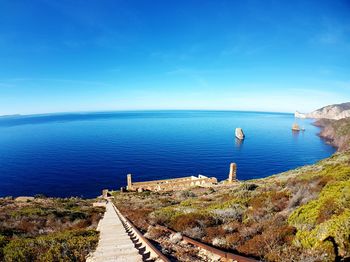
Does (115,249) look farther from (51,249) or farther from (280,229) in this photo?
(280,229)

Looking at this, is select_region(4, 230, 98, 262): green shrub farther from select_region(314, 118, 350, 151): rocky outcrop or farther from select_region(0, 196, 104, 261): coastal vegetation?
select_region(314, 118, 350, 151): rocky outcrop

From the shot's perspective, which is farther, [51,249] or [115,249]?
[51,249]

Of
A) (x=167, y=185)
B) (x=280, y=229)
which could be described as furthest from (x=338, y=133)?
(x=280, y=229)

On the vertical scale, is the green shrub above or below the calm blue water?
above

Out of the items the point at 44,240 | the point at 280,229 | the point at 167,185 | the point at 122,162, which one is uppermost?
the point at 280,229

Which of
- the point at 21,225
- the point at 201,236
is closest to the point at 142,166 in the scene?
the point at 21,225

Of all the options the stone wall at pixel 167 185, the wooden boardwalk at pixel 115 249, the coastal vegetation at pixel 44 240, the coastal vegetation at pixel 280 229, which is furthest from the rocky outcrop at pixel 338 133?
the coastal vegetation at pixel 44 240

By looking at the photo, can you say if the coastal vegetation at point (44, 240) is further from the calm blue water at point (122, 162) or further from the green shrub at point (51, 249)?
the calm blue water at point (122, 162)

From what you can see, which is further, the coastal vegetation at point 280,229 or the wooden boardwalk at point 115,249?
the wooden boardwalk at point 115,249

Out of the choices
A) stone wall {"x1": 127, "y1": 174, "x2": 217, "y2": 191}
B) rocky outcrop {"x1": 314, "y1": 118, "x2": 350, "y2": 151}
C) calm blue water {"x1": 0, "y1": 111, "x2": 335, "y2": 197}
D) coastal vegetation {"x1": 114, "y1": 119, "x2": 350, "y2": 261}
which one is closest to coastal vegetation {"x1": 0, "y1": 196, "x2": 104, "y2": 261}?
coastal vegetation {"x1": 114, "y1": 119, "x2": 350, "y2": 261}

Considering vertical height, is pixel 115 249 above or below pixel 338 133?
above

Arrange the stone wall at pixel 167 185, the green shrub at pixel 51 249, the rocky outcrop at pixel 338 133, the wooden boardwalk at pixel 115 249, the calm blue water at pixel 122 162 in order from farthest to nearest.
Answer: the rocky outcrop at pixel 338 133, the calm blue water at pixel 122 162, the stone wall at pixel 167 185, the green shrub at pixel 51 249, the wooden boardwalk at pixel 115 249

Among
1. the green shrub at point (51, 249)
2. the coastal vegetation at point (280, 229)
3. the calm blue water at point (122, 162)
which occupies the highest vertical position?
the coastal vegetation at point (280, 229)

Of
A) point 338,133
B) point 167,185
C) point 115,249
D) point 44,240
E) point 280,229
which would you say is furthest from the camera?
point 338,133
